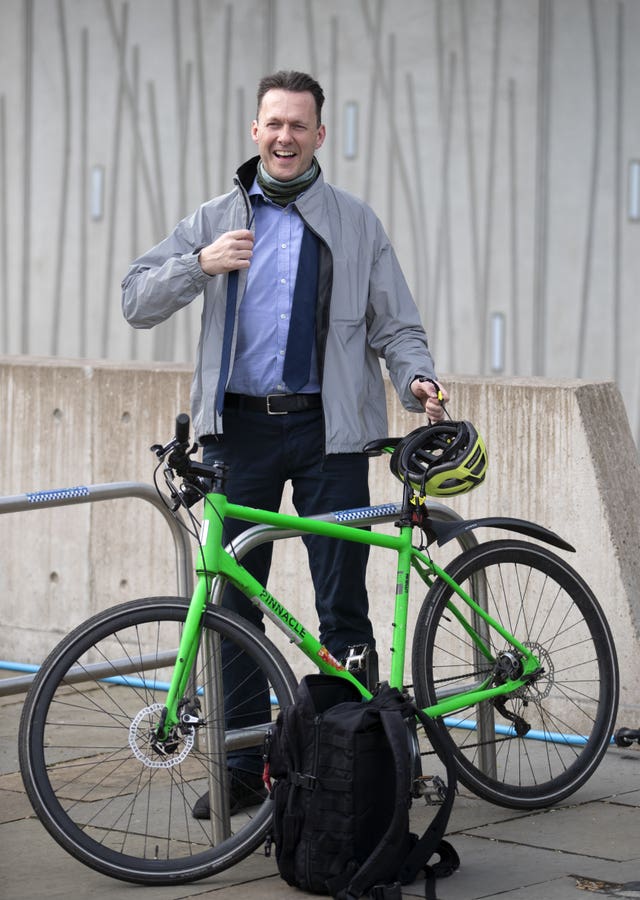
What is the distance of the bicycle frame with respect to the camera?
402 centimetres

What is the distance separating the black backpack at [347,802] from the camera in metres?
3.78

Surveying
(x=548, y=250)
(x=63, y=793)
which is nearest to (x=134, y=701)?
(x=63, y=793)

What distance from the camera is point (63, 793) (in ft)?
15.9

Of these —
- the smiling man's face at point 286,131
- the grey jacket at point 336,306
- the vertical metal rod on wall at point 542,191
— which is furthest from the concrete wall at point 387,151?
the smiling man's face at point 286,131

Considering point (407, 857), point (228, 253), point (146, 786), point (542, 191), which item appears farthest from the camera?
point (542, 191)

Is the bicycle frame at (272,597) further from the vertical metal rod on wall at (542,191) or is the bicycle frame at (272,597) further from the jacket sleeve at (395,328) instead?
the vertical metal rod on wall at (542,191)

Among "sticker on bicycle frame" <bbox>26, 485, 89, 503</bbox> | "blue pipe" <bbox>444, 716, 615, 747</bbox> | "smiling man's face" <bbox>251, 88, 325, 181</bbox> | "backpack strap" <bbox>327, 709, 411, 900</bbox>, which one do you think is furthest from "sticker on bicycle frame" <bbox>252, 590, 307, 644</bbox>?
"smiling man's face" <bbox>251, 88, 325, 181</bbox>

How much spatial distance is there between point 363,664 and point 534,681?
62 cm

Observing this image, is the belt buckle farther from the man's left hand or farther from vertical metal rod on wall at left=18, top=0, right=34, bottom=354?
vertical metal rod on wall at left=18, top=0, right=34, bottom=354

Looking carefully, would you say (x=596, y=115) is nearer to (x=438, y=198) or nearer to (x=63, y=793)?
(x=438, y=198)

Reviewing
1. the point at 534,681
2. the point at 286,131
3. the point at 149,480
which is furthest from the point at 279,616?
the point at 149,480

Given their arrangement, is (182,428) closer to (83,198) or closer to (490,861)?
(490,861)

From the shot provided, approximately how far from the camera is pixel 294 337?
4465 millimetres

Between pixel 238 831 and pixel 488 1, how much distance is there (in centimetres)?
949
